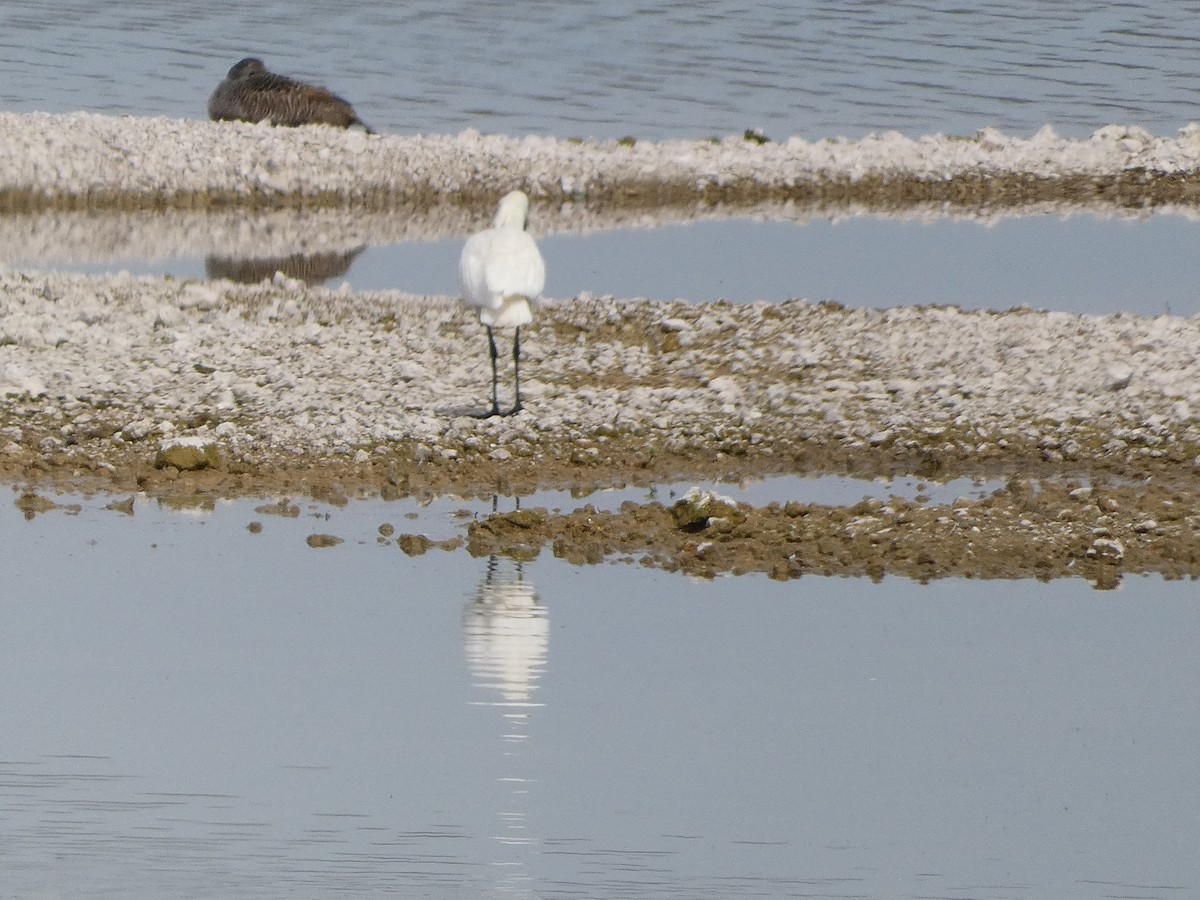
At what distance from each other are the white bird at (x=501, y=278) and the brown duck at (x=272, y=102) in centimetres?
1279

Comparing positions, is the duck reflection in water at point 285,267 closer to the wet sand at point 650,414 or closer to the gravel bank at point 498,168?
the wet sand at point 650,414

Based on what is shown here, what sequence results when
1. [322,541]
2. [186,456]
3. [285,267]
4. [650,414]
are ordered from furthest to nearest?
[285,267] < [650,414] < [186,456] < [322,541]

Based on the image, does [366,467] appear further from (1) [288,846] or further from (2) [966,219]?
(2) [966,219]

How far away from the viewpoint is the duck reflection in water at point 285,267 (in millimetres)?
19672

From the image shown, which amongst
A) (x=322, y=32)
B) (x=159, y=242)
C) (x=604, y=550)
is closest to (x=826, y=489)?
(x=604, y=550)

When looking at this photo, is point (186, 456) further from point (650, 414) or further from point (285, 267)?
point (285, 267)

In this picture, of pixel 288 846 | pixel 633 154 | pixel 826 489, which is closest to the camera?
pixel 288 846

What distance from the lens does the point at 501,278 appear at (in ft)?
45.7

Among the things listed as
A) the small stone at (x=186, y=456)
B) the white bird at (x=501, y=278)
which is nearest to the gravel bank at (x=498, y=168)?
the white bird at (x=501, y=278)

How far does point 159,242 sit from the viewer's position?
21.6 meters

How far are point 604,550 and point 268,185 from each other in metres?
13.3

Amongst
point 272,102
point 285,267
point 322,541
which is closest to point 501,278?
point 322,541

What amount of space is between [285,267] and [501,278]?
22.1ft

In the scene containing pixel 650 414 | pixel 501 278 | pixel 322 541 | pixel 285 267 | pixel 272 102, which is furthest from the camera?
pixel 272 102
